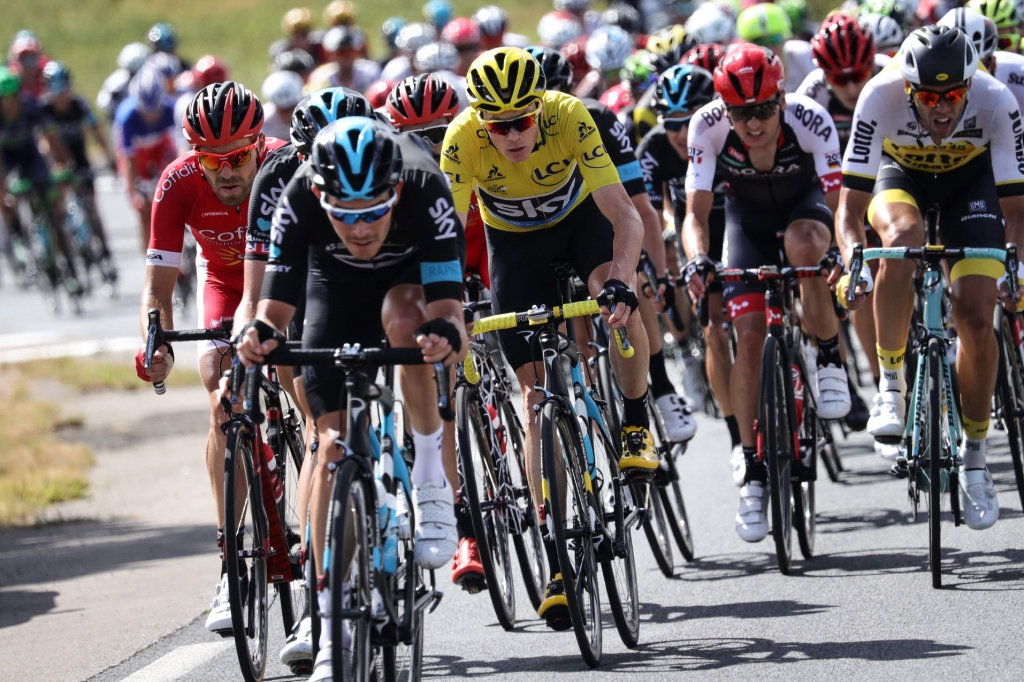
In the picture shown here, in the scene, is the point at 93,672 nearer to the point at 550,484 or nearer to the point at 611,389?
the point at 550,484

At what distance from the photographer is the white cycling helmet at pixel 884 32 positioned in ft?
35.4

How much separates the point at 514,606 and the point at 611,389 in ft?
4.24

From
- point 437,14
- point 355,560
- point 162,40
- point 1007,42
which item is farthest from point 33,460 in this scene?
point 437,14

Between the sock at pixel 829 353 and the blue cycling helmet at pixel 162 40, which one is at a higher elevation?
the blue cycling helmet at pixel 162 40

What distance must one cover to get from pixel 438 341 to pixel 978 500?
3.22 meters

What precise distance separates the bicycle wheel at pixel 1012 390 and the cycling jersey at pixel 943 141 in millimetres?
1034

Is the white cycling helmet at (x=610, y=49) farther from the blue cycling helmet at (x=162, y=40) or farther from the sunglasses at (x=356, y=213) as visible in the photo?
the sunglasses at (x=356, y=213)

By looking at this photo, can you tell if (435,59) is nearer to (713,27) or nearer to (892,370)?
(713,27)

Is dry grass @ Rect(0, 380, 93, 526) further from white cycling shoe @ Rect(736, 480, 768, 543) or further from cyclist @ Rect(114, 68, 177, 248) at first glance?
white cycling shoe @ Rect(736, 480, 768, 543)

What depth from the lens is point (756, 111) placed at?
25.0 ft

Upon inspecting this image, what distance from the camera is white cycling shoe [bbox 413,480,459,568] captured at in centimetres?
541

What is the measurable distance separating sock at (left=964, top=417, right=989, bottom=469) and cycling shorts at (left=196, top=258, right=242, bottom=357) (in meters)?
3.58

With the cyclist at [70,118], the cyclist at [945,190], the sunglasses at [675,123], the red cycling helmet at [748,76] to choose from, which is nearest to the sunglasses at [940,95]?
the cyclist at [945,190]

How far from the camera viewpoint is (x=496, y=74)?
6.32 meters
